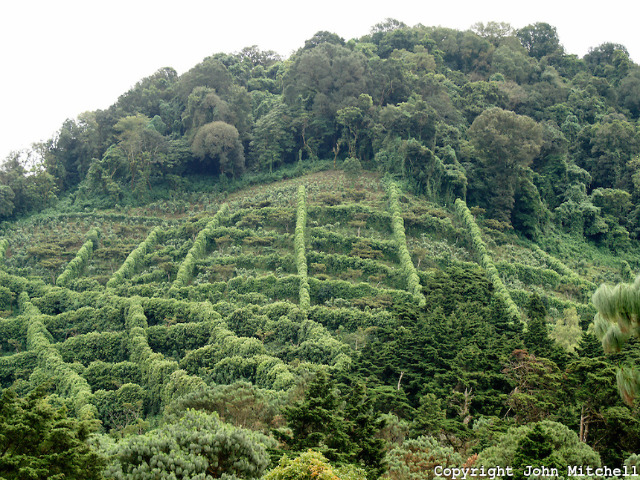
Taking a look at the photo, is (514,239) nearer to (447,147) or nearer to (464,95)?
(447,147)

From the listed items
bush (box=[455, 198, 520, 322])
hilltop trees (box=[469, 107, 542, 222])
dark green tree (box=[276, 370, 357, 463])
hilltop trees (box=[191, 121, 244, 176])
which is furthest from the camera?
hilltop trees (box=[191, 121, 244, 176])

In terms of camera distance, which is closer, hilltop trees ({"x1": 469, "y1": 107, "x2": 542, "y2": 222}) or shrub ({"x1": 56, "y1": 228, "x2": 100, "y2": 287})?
shrub ({"x1": 56, "y1": 228, "x2": 100, "y2": 287})

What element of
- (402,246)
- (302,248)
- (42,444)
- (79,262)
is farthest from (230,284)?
(42,444)

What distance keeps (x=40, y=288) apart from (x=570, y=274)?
100 feet

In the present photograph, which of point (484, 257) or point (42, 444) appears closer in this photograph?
point (42, 444)

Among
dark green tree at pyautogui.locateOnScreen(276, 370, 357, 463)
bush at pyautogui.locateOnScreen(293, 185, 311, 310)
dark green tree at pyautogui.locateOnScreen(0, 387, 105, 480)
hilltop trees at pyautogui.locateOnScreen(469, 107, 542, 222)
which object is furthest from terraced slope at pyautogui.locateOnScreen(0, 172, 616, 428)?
dark green tree at pyautogui.locateOnScreen(0, 387, 105, 480)

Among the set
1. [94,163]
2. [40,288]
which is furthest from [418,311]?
[94,163]

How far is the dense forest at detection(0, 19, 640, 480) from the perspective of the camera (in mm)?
14945

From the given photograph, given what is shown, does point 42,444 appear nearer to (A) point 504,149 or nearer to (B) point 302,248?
(B) point 302,248

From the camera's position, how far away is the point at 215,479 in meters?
13.6

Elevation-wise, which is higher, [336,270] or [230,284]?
[230,284]

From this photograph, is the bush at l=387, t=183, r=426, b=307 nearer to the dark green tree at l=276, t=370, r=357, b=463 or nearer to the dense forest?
the dense forest

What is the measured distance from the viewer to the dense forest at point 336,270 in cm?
1495

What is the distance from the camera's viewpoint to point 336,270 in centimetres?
3572
